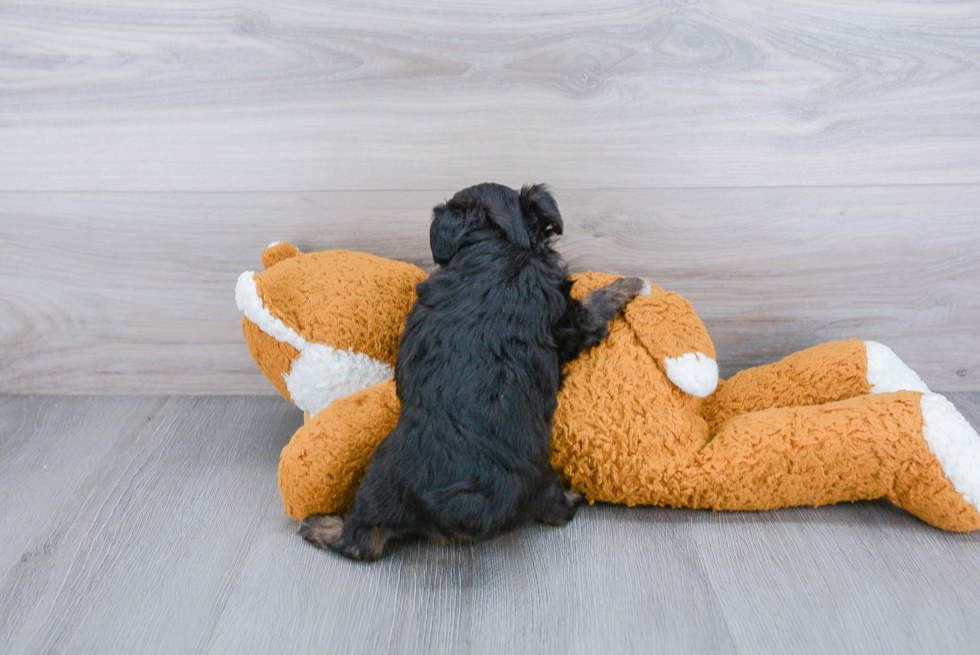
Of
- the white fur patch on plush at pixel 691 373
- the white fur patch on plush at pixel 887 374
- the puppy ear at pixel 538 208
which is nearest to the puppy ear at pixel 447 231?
the puppy ear at pixel 538 208

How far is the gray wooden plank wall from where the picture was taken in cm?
149

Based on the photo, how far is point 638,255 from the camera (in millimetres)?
1633

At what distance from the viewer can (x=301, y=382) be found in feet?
4.48

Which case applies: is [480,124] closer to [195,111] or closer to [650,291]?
[650,291]

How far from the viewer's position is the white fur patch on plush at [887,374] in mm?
1339

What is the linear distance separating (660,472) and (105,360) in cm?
154

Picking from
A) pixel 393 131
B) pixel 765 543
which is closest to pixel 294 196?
pixel 393 131

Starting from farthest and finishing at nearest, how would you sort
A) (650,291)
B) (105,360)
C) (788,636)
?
1. (105,360)
2. (650,291)
3. (788,636)

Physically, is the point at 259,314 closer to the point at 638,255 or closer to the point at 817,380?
the point at 638,255

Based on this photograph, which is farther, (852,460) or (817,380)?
(817,380)

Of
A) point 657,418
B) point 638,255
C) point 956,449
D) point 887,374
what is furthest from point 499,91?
point 956,449

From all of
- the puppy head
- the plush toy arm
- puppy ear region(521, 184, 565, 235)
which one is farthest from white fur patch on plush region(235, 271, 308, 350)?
the plush toy arm

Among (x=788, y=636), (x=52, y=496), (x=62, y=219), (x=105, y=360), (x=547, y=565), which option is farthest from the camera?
(x=105, y=360)

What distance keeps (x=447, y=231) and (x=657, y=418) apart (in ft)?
1.78
